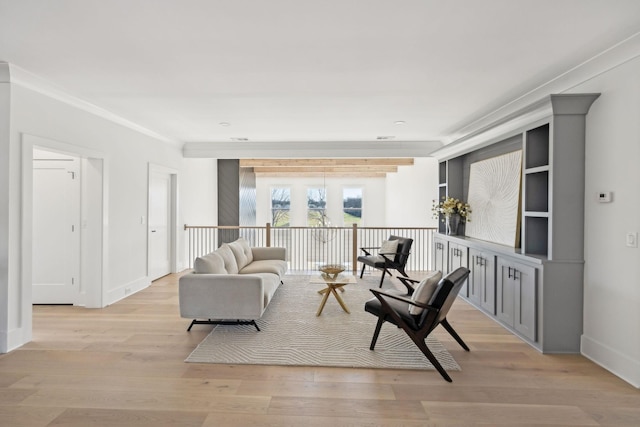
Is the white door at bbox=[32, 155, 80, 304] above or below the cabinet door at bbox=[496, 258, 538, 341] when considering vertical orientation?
above

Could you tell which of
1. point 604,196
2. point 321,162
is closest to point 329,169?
point 321,162

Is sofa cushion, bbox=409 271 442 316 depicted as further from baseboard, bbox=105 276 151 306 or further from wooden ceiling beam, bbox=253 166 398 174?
wooden ceiling beam, bbox=253 166 398 174

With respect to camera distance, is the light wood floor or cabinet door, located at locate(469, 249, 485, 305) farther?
cabinet door, located at locate(469, 249, 485, 305)

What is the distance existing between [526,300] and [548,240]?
63 cm

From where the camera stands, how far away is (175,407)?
2.40 metres

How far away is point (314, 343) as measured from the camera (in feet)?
11.3

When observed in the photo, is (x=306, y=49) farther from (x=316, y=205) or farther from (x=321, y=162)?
(x=316, y=205)

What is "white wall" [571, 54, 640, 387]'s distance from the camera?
2717mm

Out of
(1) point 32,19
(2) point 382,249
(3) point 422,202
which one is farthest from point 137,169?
(3) point 422,202

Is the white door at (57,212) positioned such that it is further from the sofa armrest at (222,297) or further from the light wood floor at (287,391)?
the sofa armrest at (222,297)

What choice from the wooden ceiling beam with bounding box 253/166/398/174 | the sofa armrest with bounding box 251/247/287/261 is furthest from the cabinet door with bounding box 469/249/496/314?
the wooden ceiling beam with bounding box 253/166/398/174

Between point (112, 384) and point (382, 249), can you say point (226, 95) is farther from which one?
point (382, 249)

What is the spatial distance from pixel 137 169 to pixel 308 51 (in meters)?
3.88

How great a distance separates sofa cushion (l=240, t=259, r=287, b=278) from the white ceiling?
2213 mm
